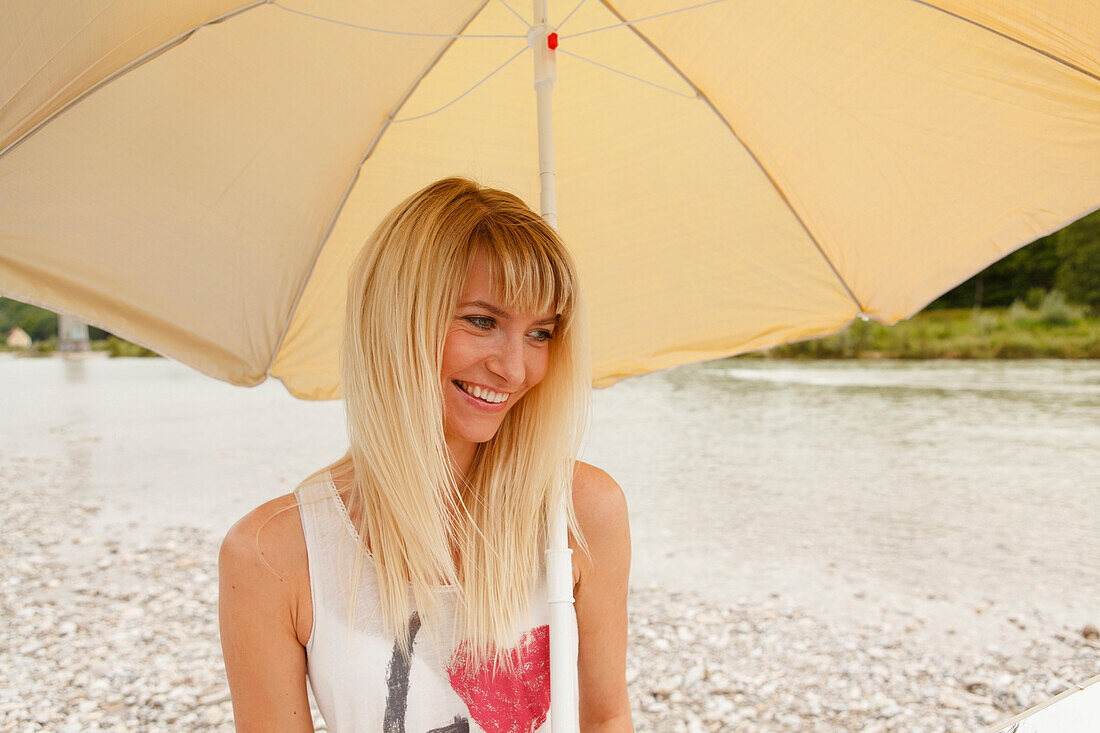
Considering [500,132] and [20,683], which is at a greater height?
[500,132]

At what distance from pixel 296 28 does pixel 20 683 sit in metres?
5.32

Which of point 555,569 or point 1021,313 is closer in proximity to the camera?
point 555,569

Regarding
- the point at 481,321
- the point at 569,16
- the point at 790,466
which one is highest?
the point at 569,16

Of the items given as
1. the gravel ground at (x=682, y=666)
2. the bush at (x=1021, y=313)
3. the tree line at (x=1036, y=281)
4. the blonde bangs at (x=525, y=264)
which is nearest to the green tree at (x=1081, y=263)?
the tree line at (x=1036, y=281)

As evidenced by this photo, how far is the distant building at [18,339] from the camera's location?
58.1 feet

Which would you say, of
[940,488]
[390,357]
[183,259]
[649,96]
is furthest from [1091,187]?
[940,488]

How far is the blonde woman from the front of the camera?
44.1 inches

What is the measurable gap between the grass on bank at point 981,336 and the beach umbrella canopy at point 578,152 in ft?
58.6

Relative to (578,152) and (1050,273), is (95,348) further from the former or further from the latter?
(1050,273)

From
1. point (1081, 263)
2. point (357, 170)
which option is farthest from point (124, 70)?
point (1081, 263)

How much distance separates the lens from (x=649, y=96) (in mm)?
1496

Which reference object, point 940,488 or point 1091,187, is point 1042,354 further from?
point 1091,187

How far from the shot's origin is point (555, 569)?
1170mm

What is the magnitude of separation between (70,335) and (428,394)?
71.3ft
